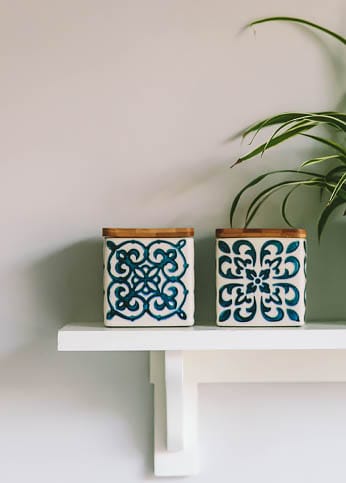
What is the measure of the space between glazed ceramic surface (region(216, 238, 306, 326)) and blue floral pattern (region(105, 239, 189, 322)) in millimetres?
53

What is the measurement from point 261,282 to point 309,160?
0.61ft

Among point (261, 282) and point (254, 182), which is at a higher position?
point (254, 182)

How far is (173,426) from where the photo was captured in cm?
94

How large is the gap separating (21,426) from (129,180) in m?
0.37

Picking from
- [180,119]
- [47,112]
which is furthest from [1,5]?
[180,119]

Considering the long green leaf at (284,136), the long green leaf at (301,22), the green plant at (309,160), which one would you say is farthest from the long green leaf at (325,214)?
the long green leaf at (301,22)

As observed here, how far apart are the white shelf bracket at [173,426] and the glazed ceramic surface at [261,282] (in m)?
0.10

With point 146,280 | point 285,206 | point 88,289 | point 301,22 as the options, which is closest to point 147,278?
point 146,280

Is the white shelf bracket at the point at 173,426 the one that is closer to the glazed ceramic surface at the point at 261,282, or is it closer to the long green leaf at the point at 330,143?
the glazed ceramic surface at the point at 261,282

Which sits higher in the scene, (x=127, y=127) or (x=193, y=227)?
(x=127, y=127)

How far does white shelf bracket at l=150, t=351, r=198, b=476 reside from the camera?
94cm

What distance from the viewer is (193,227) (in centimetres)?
99

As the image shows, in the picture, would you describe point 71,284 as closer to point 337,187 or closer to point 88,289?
point 88,289

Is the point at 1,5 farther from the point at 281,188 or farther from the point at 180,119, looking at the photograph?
the point at 281,188
